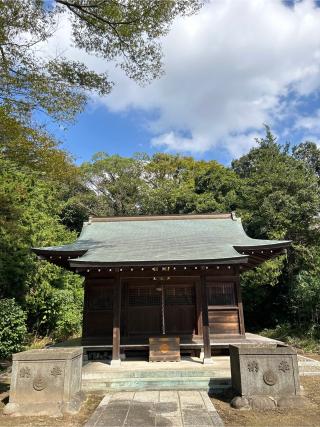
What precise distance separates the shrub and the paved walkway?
203 inches

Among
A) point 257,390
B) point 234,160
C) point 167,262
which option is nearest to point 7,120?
point 167,262

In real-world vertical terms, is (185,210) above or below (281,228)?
above

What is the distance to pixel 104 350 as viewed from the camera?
33.3ft

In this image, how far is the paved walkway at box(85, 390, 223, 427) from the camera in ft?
17.3

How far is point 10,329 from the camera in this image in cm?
1082

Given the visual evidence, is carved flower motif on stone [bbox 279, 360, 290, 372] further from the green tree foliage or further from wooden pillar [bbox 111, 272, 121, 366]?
the green tree foliage

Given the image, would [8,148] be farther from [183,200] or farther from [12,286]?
[183,200]

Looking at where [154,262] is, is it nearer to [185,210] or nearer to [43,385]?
[43,385]

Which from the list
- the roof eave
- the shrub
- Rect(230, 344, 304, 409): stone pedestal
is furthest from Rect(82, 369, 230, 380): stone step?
the shrub

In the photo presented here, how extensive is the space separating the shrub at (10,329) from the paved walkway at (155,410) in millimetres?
5147

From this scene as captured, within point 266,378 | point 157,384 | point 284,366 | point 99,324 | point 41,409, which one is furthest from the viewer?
point 99,324

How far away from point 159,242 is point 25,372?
6277mm

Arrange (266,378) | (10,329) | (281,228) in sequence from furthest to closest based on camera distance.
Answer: (281,228)
(10,329)
(266,378)

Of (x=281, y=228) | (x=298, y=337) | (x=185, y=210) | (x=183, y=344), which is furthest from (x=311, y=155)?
(x=183, y=344)
